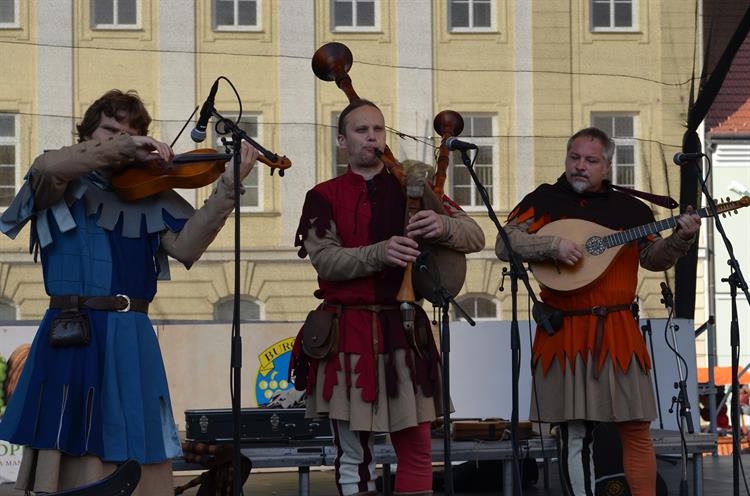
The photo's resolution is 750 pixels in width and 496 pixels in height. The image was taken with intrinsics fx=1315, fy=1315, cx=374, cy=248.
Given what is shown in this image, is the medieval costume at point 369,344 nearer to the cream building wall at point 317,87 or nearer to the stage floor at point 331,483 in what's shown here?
the stage floor at point 331,483

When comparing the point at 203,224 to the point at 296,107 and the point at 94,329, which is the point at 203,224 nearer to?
the point at 94,329

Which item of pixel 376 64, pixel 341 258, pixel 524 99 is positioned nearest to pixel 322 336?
pixel 341 258

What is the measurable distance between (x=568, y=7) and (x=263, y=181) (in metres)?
2.64

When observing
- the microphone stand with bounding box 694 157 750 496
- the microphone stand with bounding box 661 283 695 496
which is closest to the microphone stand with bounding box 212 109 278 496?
the microphone stand with bounding box 694 157 750 496

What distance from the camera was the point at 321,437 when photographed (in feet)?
20.8

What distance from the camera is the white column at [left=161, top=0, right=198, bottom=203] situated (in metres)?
8.66

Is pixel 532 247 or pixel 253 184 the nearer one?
pixel 532 247

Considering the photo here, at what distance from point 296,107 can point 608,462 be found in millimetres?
4068

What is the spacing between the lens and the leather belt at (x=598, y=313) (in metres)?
5.29

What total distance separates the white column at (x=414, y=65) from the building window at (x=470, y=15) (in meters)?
0.19

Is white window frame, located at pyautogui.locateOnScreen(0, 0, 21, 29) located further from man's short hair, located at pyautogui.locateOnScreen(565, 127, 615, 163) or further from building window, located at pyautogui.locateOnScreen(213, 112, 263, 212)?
man's short hair, located at pyautogui.locateOnScreen(565, 127, 615, 163)

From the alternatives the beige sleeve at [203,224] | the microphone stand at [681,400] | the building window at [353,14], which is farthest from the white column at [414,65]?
the beige sleeve at [203,224]

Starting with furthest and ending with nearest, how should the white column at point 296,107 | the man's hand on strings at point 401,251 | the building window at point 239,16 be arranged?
the building window at point 239,16
the white column at point 296,107
the man's hand on strings at point 401,251

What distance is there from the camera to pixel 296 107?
8.99m
